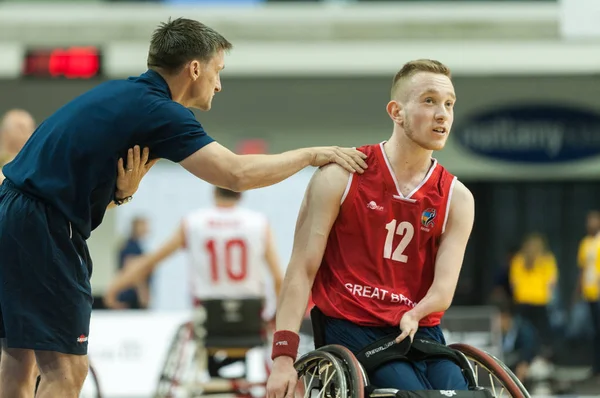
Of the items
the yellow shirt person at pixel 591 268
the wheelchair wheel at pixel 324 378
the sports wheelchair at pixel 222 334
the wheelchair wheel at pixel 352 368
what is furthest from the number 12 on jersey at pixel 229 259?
the yellow shirt person at pixel 591 268

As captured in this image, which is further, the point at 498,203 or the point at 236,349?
the point at 498,203

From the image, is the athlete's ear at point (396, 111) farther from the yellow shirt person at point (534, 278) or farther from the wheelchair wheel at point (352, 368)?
the yellow shirt person at point (534, 278)

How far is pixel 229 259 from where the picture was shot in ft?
24.4

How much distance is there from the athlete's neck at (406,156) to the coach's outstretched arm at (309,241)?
20cm

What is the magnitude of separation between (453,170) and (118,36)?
4.51 m

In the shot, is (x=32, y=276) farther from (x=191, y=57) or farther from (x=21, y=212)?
(x=191, y=57)

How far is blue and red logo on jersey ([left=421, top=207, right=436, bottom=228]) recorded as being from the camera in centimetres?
381

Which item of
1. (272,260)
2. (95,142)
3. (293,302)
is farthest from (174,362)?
(95,142)

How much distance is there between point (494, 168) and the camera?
13656mm

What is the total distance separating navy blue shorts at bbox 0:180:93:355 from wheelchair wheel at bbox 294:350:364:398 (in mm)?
784

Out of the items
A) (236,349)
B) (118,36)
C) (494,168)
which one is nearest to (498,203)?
(494,168)

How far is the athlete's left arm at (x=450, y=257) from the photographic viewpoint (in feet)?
12.2

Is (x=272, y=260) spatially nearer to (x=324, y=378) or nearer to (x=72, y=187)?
(x=324, y=378)

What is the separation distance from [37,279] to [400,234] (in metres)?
1.26
